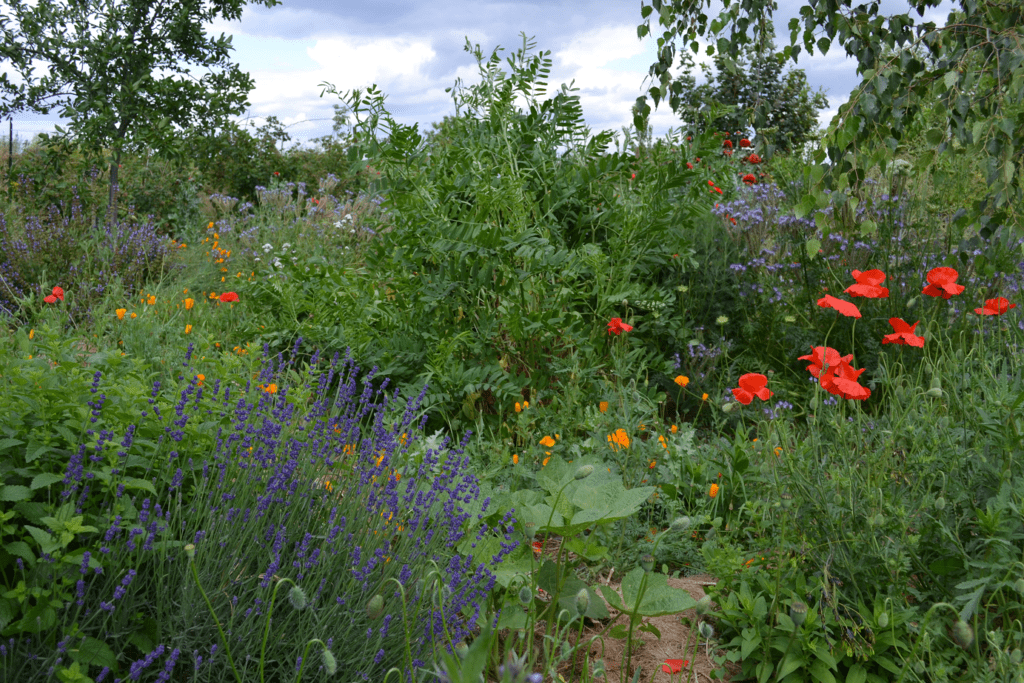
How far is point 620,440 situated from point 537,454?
1.28 feet

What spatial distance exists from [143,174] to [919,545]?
930 centimetres

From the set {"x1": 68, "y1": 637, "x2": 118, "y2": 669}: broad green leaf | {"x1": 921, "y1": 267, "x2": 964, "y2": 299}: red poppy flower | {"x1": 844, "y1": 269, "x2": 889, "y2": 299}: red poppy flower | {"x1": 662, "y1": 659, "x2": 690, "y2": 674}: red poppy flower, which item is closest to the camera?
{"x1": 68, "y1": 637, "x2": 118, "y2": 669}: broad green leaf

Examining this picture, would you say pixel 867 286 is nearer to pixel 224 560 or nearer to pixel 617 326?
pixel 617 326

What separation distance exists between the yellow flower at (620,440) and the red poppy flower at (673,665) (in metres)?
0.73

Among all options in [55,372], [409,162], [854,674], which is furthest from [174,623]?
[409,162]

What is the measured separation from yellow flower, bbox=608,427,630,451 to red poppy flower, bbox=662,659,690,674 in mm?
731

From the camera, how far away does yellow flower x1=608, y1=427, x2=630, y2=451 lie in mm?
2381

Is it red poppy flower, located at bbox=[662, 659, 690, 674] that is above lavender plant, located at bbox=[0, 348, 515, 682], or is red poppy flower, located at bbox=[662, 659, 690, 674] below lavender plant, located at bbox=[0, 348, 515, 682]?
below

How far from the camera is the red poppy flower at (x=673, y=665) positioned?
1718mm

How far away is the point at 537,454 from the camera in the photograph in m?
2.64

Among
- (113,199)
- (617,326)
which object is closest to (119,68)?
(113,199)

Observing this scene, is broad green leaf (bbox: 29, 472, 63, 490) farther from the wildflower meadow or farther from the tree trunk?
the tree trunk

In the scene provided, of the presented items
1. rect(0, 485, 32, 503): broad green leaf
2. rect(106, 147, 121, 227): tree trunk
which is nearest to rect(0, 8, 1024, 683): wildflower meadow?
rect(0, 485, 32, 503): broad green leaf

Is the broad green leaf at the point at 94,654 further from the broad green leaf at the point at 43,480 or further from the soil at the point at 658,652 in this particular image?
the soil at the point at 658,652
